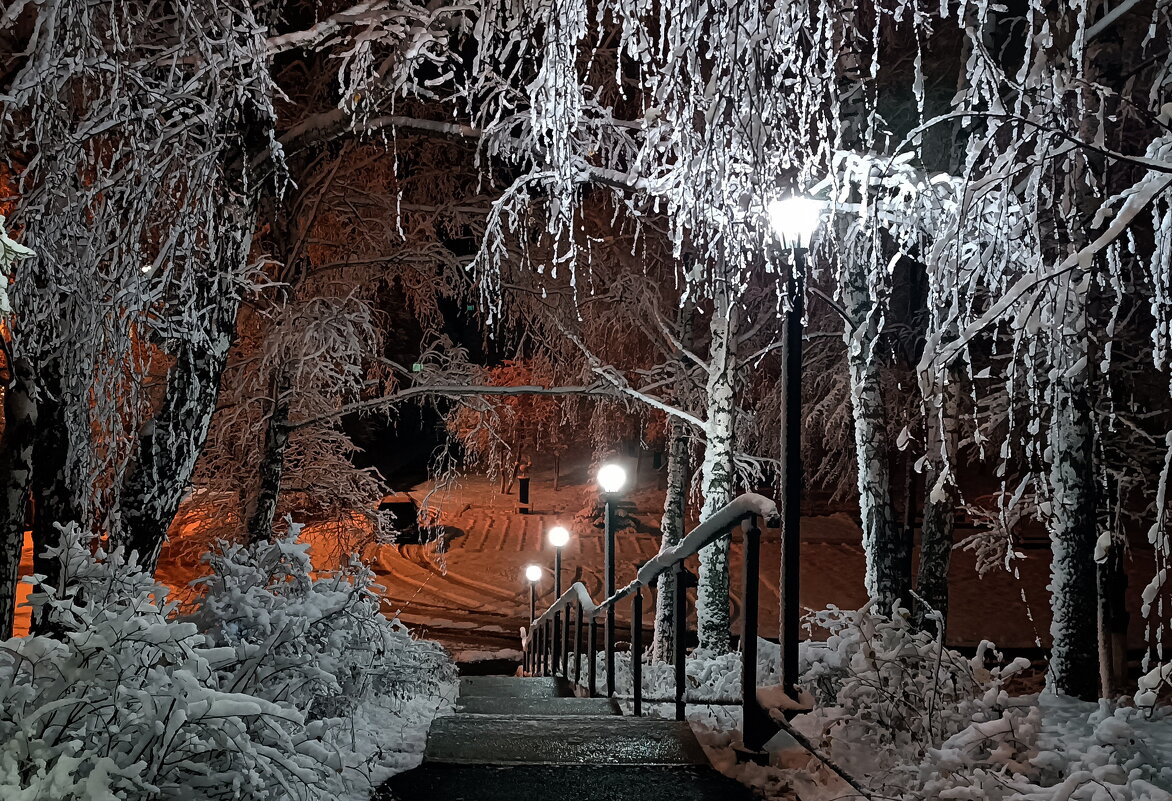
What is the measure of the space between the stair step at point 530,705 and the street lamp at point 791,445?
1.90 metres

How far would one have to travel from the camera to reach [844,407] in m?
12.5

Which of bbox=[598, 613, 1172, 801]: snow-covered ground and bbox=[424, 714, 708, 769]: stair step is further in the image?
bbox=[424, 714, 708, 769]: stair step

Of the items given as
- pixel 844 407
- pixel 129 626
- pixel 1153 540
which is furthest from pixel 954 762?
pixel 844 407

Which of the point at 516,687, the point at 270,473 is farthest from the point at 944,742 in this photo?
the point at 270,473

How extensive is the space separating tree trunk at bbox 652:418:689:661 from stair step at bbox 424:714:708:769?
761 cm

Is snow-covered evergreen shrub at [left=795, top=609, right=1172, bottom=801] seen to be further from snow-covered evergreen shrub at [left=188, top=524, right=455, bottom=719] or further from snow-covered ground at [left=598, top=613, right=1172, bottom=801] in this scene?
snow-covered evergreen shrub at [left=188, top=524, right=455, bottom=719]

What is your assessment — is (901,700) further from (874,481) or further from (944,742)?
(874,481)

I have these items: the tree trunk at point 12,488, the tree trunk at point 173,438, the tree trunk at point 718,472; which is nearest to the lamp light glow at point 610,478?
the tree trunk at point 718,472

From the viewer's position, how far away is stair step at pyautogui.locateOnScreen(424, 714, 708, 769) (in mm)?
3412

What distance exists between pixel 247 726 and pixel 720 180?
241cm

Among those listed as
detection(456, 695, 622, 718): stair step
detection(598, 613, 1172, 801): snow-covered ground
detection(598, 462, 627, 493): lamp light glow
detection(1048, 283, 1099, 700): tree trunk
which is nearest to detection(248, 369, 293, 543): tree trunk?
detection(598, 462, 627, 493): lamp light glow

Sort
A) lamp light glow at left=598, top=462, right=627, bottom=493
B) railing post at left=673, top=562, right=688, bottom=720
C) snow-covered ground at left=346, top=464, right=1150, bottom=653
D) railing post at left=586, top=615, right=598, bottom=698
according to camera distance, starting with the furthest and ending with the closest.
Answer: snow-covered ground at left=346, top=464, right=1150, bottom=653 < lamp light glow at left=598, top=462, right=627, bottom=493 < railing post at left=586, top=615, right=598, bottom=698 < railing post at left=673, top=562, right=688, bottom=720

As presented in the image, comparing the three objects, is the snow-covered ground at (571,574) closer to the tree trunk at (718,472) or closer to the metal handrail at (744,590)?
the tree trunk at (718,472)

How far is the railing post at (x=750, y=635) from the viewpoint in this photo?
3533mm
